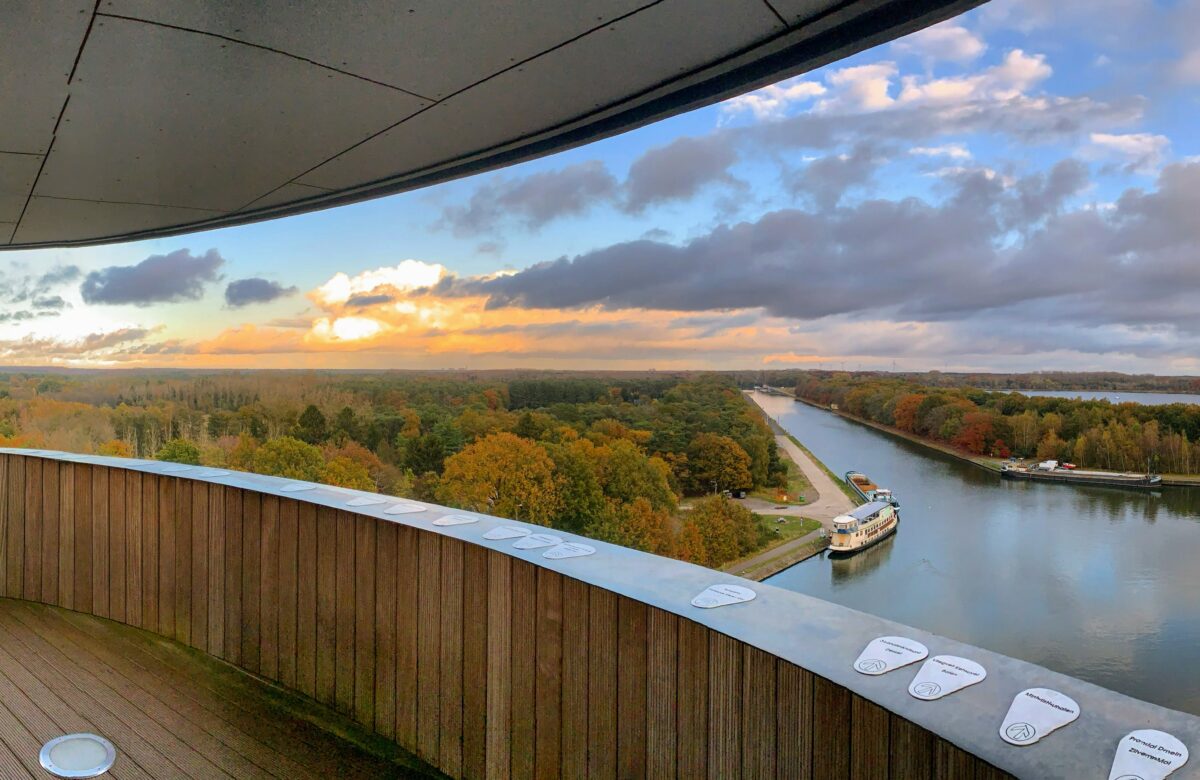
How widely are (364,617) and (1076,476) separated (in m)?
2.28

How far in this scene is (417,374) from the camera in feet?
12.4

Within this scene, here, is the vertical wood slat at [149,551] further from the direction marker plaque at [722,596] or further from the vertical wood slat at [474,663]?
the direction marker plaque at [722,596]

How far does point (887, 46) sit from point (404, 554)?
2156mm

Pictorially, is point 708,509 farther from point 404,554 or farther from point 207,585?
point 207,585

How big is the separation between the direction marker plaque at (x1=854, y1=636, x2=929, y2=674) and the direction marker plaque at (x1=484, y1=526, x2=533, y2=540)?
3.82ft

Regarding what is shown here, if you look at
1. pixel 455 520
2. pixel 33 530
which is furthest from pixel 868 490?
pixel 33 530

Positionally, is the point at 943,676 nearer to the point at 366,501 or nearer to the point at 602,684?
the point at 602,684

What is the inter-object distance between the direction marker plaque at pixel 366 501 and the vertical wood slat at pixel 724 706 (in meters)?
1.62

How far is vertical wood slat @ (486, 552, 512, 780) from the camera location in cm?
200

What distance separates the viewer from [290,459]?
397 cm

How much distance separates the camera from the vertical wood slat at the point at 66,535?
3.70 meters

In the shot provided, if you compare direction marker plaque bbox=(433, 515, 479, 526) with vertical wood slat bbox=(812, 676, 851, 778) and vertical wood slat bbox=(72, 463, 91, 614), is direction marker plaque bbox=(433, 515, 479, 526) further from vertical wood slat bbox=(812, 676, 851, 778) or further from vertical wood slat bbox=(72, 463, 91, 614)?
vertical wood slat bbox=(72, 463, 91, 614)

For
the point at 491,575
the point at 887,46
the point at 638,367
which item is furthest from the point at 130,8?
the point at 638,367

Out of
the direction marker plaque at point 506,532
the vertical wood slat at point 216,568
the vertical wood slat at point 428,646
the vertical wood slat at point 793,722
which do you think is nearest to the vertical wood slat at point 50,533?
the vertical wood slat at point 216,568
